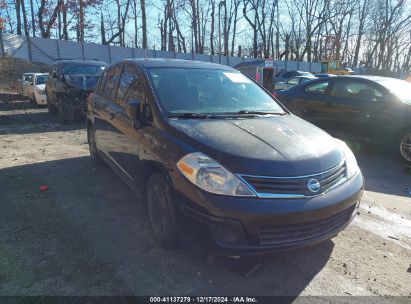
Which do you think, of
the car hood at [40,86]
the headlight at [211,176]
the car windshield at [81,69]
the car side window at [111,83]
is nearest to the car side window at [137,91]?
the car side window at [111,83]

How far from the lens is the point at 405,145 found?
255 inches

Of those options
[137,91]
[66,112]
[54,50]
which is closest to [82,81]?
[66,112]

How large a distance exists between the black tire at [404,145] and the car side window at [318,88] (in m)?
1.85

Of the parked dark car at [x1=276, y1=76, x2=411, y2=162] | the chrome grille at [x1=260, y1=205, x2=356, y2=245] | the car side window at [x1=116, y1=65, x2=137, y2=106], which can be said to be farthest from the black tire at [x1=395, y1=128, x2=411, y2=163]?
the car side window at [x1=116, y1=65, x2=137, y2=106]

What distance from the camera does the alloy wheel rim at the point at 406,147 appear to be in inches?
253

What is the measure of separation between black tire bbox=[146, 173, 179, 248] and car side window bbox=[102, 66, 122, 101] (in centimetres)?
185

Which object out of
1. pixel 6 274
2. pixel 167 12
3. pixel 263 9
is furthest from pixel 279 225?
pixel 263 9

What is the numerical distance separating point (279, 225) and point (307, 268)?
2.36 feet

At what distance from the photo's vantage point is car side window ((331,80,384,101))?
6971 mm

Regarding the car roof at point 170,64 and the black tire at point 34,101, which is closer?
the car roof at point 170,64

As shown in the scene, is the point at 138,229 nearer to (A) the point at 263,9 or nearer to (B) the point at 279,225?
(B) the point at 279,225

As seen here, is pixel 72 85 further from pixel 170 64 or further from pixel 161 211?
pixel 161 211

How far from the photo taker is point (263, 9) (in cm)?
4650

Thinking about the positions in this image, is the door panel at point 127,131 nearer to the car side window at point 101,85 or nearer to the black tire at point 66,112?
the car side window at point 101,85
